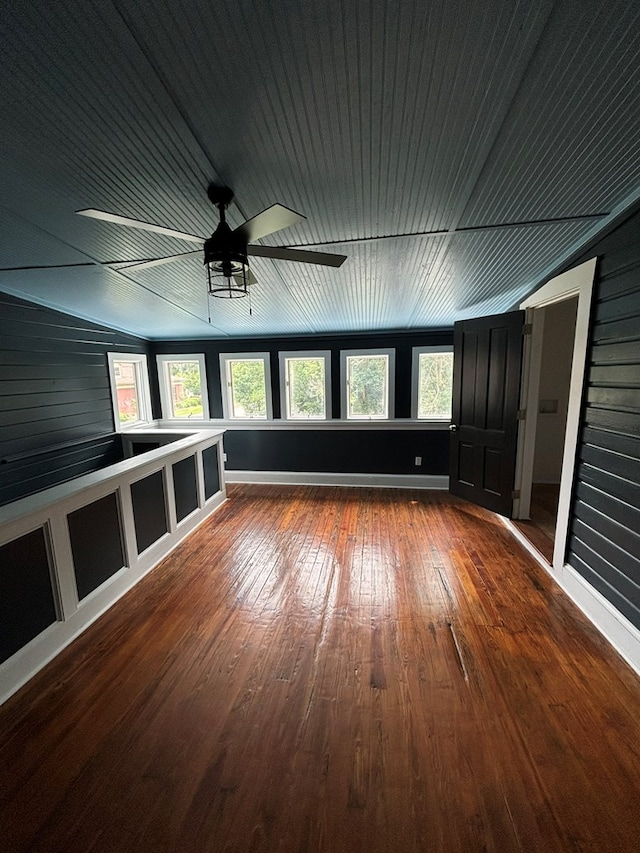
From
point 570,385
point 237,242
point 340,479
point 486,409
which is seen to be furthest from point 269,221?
point 340,479

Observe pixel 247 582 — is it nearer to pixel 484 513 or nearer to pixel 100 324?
pixel 484 513

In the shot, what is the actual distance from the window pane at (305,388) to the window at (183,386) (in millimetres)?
1303

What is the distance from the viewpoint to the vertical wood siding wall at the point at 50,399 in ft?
10.4

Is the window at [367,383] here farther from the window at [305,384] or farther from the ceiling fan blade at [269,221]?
the ceiling fan blade at [269,221]

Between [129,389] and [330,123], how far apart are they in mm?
4557

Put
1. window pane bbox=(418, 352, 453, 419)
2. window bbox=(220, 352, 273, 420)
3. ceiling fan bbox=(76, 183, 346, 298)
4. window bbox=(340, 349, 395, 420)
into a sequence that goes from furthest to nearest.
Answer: window bbox=(220, 352, 273, 420) → window bbox=(340, 349, 395, 420) → window pane bbox=(418, 352, 453, 419) → ceiling fan bbox=(76, 183, 346, 298)

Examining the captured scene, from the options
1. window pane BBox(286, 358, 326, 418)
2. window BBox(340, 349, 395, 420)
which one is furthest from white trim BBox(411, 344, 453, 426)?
window pane BBox(286, 358, 326, 418)

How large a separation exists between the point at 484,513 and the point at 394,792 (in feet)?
10.0

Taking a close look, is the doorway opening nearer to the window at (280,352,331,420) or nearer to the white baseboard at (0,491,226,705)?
the window at (280,352,331,420)

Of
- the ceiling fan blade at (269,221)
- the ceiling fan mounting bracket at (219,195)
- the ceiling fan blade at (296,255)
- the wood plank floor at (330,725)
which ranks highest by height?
the ceiling fan mounting bracket at (219,195)

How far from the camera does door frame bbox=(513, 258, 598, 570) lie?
2.28 metres

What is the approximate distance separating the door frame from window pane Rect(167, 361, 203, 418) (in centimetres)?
424

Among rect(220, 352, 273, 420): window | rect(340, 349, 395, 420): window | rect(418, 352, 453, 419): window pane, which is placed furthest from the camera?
rect(220, 352, 273, 420): window

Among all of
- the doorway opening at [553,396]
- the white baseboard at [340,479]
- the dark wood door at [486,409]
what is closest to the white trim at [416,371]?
the dark wood door at [486,409]
